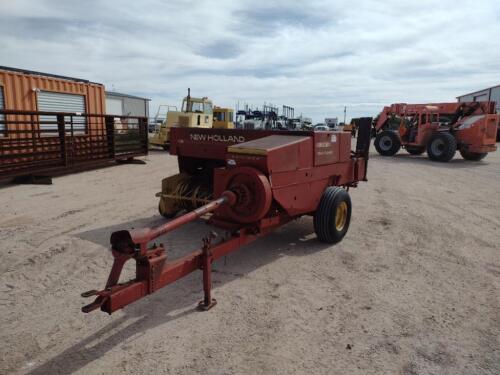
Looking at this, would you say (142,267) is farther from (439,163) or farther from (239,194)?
(439,163)

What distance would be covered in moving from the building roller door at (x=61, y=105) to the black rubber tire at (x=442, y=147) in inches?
492

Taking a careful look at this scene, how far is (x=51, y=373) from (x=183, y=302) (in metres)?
1.20

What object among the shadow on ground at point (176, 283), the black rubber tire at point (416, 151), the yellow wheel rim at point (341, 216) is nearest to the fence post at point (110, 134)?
the shadow on ground at point (176, 283)

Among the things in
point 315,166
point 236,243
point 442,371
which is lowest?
point 442,371

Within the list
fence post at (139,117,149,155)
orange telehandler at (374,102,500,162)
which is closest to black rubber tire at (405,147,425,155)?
orange telehandler at (374,102,500,162)

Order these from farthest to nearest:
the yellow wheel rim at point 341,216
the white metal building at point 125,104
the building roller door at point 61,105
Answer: the white metal building at point 125,104 < the building roller door at point 61,105 < the yellow wheel rim at point 341,216

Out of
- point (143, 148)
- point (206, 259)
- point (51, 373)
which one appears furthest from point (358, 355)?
point (143, 148)

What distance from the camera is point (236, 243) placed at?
3840 mm

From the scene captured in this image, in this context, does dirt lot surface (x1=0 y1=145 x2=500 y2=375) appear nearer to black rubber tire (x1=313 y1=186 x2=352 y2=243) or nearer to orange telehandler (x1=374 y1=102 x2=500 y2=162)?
black rubber tire (x1=313 y1=186 x2=352 y2=243)

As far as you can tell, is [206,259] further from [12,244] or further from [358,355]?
[12,244]

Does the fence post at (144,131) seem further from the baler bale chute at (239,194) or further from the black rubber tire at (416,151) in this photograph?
the black rubber tire at (416,151)

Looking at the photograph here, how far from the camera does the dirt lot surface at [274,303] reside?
2705mm

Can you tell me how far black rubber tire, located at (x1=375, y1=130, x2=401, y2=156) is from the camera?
54.0ft

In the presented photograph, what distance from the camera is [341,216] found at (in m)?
5.20
